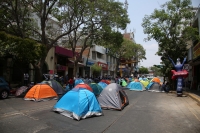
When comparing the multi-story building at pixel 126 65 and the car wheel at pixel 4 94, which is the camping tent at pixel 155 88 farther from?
the multi-story building at pixel 126 65

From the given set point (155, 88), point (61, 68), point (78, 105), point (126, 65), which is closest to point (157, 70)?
Result: point (126, 65)

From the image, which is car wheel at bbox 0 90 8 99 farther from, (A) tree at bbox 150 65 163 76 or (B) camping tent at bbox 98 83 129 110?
(A) tree at bbox 150 65 163 76

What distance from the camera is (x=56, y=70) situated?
2745 centimetres

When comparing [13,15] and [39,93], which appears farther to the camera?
[13,15]

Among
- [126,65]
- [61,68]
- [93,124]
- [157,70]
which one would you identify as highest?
[126,65]

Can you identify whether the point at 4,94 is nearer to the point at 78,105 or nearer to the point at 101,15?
the point at 78,105

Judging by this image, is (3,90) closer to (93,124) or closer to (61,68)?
(93,124)

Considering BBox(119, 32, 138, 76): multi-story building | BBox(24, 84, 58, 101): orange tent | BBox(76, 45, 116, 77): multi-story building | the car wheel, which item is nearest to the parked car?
the car wheel

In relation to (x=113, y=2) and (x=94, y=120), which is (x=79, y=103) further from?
(x=113, y=2)

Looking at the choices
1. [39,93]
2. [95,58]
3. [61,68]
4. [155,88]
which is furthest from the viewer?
[95,58]

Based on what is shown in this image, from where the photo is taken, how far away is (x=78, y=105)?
8141 millimetres

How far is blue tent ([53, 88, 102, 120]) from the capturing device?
8.11 m

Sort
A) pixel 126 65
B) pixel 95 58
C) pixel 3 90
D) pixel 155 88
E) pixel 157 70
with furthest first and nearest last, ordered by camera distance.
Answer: pixel 157 70
pixel 126 65
pixel 95 58
pixel 155 88
pixel 3 90

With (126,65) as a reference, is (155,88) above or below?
below
